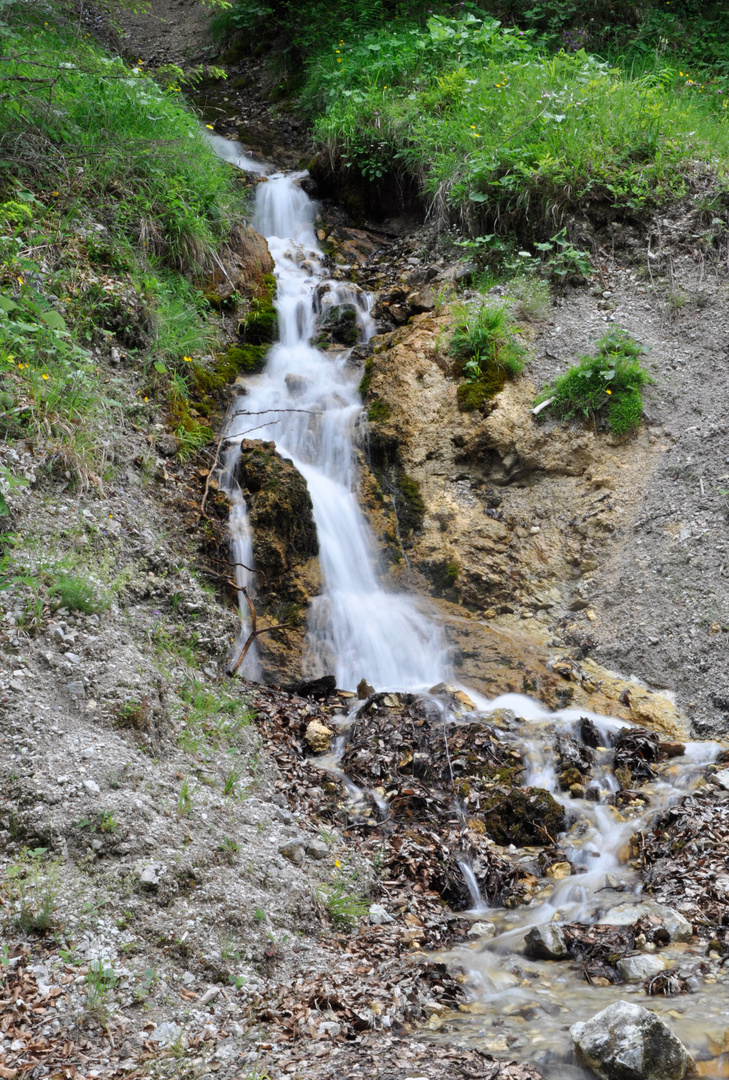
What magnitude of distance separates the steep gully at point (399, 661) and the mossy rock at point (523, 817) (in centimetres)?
12

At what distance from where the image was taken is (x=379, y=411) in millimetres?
6855

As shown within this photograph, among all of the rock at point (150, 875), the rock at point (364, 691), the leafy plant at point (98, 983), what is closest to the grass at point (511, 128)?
the rock at point (364, 691)

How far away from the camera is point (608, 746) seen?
4844 millimetres

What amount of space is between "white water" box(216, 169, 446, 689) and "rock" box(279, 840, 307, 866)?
5.91 feet

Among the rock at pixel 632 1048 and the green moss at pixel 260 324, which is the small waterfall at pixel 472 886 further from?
the green moss at pixel 260 324

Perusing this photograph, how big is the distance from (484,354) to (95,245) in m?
3.40

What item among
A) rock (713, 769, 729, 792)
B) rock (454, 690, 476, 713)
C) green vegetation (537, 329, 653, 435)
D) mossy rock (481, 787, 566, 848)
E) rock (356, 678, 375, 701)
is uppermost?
green vegetation (537, 329, 653, 435)

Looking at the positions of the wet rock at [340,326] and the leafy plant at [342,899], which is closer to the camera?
the leafy plant at [342,899]

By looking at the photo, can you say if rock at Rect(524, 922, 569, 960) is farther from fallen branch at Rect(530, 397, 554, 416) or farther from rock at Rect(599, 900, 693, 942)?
fallen branch at Rect(530, 397, 554, 416)

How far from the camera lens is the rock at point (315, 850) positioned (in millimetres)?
3642

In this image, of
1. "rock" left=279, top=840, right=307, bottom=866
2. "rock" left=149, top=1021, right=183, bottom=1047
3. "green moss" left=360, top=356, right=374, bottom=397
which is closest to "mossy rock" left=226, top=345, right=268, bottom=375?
"green moss" left=360, top=356, right=374, bottom=397

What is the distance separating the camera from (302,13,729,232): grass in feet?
24.7

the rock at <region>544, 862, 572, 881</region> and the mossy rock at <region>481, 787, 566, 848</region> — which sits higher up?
the mossy rock at <region>481, 787, 566, 848</region>

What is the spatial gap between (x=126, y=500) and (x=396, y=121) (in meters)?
6.51
